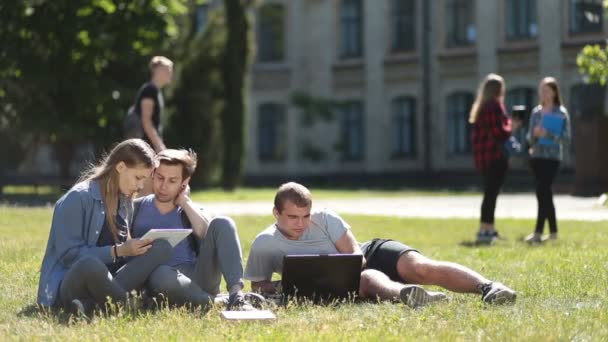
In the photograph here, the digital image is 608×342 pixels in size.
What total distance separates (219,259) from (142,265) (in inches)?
20.5

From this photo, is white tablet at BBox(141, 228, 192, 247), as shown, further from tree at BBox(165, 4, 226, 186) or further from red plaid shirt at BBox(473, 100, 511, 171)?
tree at BBox(165, 4, 226, 186)

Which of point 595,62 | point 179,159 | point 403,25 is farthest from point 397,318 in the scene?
point 403,25

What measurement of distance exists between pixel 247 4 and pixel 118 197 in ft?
95.2

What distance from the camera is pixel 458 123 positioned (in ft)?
160

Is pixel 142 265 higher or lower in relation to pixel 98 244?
lower

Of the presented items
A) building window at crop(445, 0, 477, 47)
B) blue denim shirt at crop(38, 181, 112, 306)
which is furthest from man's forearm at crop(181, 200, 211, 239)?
building window at crop(445, 0, 477, 47)

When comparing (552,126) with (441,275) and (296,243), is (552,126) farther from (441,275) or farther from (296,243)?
(296,243)

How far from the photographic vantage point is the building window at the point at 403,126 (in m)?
50.2

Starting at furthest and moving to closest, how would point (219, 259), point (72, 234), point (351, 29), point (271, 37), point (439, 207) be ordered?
point (271, 37) < point (351, 29) < point (439, 207) < point (219, 259) < point (72, 234)

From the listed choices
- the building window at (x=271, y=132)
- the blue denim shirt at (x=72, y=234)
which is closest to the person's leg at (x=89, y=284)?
the blue denim shirt at (x=72, y=234)

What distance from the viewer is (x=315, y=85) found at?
53219 mm

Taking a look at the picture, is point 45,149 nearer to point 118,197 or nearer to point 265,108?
point 265,108

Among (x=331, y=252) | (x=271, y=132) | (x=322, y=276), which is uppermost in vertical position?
(x=331, y=252)

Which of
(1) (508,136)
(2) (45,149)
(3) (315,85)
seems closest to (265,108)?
(3) (315,85)
